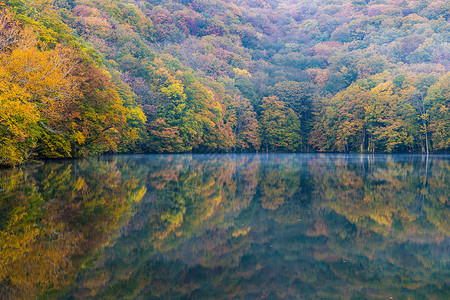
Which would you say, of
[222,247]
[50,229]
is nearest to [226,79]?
[50,229]

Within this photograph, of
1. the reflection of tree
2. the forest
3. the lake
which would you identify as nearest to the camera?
the lake

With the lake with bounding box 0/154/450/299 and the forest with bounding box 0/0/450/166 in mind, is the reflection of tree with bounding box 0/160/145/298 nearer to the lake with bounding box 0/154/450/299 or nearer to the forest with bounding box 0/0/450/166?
the lake with bounding box 0/154/450/299

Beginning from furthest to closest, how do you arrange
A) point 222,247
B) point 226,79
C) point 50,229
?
point 226,79 < point 50,229 < point 222,247

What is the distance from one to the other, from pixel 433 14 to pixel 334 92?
31575 mm

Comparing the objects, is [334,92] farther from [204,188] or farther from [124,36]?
[204,188]

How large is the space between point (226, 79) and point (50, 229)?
65.7 meters

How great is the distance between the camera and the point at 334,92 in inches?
3100

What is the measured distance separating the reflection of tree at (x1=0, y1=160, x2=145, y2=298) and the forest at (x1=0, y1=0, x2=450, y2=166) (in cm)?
545

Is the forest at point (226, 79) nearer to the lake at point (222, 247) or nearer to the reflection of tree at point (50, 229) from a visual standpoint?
the reflection of tree at point (50, 229)

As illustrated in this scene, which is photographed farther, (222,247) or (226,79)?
(226,79)

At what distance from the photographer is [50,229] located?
5.58m

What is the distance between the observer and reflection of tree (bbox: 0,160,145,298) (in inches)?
145

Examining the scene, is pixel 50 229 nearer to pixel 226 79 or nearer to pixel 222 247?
pixel 222 247

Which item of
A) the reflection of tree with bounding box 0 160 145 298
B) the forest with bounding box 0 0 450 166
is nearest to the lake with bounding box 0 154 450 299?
the reflection of tree with bounding box 0 160 145 298
